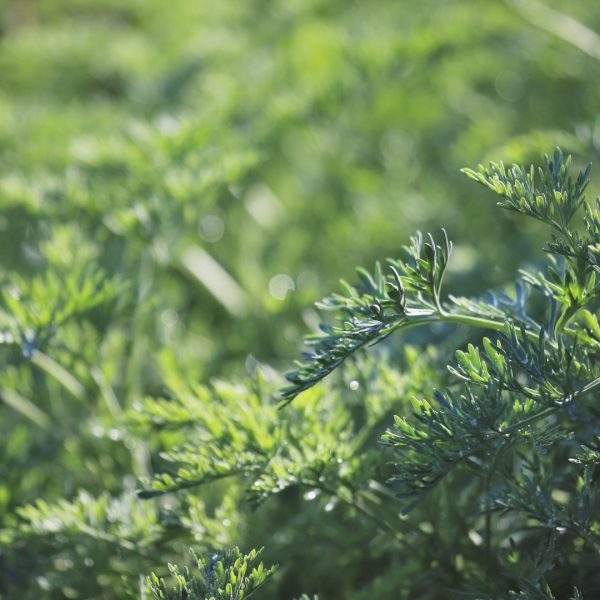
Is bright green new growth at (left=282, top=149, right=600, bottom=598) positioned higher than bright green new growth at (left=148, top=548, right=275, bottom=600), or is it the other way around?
bright green new growth at (left=282, top=149, right=600, bottom=598)

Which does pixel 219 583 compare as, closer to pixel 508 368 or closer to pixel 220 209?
pixel 508 368

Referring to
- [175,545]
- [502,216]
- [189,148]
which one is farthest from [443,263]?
[502,216]

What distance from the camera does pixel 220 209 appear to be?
1649 mm

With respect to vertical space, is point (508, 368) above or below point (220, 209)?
above

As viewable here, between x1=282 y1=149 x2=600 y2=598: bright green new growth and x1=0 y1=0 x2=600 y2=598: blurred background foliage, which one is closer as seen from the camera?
x1=282 y1=149 x2=600 y2=598: bright green new growth

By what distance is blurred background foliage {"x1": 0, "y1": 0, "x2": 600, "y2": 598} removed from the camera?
91 centimetres

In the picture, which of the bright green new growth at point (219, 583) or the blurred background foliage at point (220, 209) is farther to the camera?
the blurred background foliage at point (220, 209)

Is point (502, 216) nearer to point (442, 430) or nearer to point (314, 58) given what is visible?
point (314, 58)

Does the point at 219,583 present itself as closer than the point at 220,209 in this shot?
Yes

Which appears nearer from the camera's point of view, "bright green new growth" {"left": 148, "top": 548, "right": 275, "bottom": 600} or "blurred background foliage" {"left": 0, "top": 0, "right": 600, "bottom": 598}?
"bright green new growth" {"left": 148, "top": 548, "right": 275, "bottom": 600}

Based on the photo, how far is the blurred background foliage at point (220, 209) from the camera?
915 millimetres

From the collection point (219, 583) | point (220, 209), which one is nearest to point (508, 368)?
point (219, 583)

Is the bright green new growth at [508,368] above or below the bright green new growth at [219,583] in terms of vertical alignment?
above

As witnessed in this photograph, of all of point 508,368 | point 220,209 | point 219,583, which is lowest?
point 220,209
